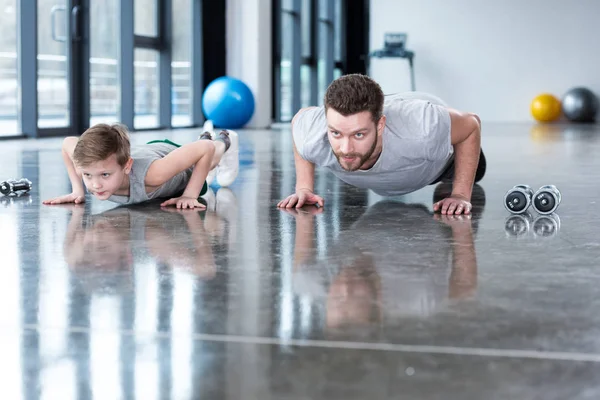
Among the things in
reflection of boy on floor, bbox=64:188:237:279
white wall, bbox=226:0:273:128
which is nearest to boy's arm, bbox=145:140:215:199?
reflection of boy on floor, bbox=64:188:237:279

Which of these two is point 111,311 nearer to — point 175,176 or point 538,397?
point 538,397

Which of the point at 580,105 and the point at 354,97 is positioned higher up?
the point at 580,105

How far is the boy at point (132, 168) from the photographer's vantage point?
9.62 feet

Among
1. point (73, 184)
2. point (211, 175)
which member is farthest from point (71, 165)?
point (211, 175)

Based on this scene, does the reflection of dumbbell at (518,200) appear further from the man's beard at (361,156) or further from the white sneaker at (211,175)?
the white sneaker at (211,175)

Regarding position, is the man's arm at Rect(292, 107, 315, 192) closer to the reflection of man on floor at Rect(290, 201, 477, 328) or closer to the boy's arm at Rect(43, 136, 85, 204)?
the reflection of man on floor at Rect(290, 201, 477, 328)

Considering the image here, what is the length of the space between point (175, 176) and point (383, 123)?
99cm

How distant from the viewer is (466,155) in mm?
3152

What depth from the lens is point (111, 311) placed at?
1.58 m

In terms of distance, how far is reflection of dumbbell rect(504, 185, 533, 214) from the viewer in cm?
296

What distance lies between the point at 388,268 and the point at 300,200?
1136 mm

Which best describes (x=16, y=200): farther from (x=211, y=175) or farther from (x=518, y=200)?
(x=518, y=200)

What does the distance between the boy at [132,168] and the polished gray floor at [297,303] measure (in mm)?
132

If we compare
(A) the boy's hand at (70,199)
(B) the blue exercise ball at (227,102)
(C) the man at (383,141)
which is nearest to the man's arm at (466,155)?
(C) the man at (383,141)
